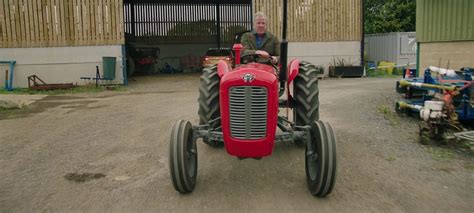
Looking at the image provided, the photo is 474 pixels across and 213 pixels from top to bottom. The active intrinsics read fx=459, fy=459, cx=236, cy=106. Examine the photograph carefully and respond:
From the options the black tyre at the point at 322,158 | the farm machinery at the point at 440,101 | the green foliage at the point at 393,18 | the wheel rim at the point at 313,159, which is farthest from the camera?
the green foliage at the point at 393,18

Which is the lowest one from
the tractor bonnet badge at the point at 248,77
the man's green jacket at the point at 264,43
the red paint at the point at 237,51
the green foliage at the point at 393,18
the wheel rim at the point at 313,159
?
the wheel rim at the point at 313,159

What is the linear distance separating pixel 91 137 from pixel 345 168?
13.1ft

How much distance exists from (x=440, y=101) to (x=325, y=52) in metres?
12.5

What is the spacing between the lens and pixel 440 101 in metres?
6.34

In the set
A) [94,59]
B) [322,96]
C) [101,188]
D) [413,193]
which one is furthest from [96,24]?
[413,193]

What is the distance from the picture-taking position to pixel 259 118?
Result: 168 inches

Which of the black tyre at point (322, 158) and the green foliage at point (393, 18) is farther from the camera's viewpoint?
the green foliage at point (393, 18)

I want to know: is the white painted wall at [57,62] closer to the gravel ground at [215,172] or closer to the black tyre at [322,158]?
the gravel ground at [215,172]

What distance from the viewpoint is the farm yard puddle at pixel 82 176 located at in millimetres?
5035

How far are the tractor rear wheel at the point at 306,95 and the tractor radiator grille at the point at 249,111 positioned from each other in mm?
1221

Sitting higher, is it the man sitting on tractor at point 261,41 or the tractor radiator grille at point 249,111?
the man sitting on tractor at point 261,41

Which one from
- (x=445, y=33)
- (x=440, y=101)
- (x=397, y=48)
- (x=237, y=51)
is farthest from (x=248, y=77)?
(x=397, y=48)

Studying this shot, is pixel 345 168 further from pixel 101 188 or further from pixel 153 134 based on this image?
pixel 153 134

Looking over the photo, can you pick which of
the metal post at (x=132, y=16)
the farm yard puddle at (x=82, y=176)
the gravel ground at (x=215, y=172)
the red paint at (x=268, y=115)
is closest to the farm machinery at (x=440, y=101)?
the gravel ground at (x=215, y=172)
